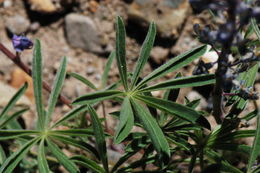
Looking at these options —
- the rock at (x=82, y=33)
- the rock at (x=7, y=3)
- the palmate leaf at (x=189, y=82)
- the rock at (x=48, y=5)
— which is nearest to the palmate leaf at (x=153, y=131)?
the palmate leaf at (x=189, y=82)

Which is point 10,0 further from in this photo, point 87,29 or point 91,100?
point 91,100

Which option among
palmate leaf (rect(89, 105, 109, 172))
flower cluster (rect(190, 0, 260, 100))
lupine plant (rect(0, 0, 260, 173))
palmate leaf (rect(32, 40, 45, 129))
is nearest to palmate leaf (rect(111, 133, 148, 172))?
lupine plant (rect(0, 0, 260, 173))

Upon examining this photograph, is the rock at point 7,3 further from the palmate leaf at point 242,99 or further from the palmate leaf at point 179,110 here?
the palmate leaf at point 242,99

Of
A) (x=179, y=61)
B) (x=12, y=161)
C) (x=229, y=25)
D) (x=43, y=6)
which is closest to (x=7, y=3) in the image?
(x=43, y=6)

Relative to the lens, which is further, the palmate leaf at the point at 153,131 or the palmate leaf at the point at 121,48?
the palmate leaf at the point at 121,48

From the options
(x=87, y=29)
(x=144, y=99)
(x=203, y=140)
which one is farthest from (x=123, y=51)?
(x=87, y=29)

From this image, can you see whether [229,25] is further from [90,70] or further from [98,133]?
[90,70]
